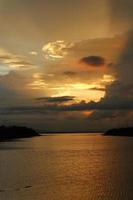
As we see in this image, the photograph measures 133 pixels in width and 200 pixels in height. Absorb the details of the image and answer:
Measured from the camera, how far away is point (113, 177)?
56.4 metres

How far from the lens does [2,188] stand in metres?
45.0

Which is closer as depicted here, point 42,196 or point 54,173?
point 42,196

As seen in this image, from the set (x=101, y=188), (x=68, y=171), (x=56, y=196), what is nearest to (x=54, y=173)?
(x=68, y=171)

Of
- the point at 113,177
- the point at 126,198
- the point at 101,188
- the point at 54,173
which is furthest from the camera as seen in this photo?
the point at 54,173

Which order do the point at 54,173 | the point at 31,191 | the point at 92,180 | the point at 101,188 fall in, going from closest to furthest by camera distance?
1. the point at 31,191
2. the point at 101,188
3. the point at 92,180
4. the point at 54,173

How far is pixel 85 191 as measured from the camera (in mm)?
43906

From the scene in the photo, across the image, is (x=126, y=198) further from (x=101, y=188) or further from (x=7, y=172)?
(x=7, y=172)

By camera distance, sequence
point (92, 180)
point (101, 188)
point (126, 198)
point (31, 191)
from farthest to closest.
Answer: point (92, 180), point (101, 188), point (31, 191), point (126, 198)

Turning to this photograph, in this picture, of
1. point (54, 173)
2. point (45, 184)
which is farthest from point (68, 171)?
point (45, 184)

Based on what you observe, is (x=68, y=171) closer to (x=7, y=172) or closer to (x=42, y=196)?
(x=7, y=172)

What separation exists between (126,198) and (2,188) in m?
13.9

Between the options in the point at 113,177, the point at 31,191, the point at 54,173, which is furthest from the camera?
the point at 54,173

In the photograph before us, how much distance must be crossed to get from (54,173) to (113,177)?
947 cm

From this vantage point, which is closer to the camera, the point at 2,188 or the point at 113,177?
the point at 2,188
